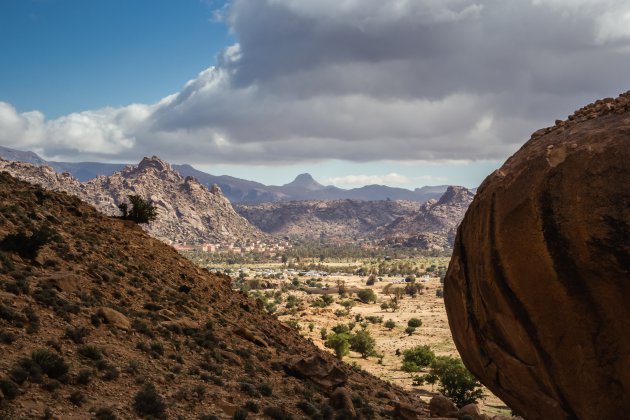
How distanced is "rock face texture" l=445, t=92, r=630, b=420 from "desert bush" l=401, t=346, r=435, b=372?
1926 inches

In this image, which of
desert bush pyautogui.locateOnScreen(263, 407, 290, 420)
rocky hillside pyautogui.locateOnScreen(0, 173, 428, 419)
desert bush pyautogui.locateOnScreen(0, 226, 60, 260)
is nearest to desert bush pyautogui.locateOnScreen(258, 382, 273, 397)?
rocky hillside pyautogui.locateOnScreen(0, 173, 428, 419)

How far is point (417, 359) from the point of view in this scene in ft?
199

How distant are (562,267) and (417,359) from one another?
54.7m

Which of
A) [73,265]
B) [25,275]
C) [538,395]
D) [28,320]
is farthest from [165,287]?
[538,395]

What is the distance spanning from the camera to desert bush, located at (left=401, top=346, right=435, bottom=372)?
58156mm

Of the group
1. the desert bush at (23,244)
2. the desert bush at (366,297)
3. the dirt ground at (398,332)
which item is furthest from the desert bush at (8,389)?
the desert bush at (366,297)

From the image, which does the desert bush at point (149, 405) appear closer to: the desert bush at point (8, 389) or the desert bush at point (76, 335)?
the desert bush at point (8, 389)

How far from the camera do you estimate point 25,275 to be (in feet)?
67.2

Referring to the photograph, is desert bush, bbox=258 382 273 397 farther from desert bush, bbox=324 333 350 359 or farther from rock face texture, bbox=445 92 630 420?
desert bush, bbox=324 333 350 359

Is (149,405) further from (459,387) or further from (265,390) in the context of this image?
(459,387)

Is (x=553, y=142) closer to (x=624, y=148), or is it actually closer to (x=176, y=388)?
(x=624, y=148)

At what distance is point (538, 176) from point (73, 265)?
2310cm

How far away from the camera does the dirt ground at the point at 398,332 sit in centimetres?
5459

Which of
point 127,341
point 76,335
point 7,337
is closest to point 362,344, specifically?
point 127,341
